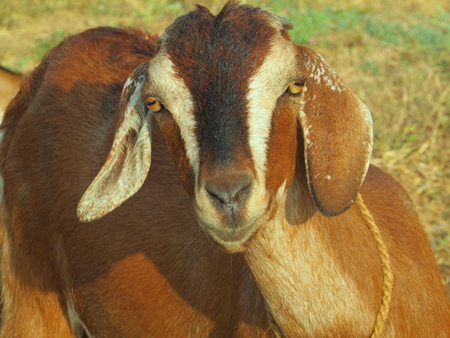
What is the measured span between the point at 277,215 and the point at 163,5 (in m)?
6.88

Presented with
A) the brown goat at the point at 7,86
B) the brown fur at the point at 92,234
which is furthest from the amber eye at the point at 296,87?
the brown goat at the point at 7,86

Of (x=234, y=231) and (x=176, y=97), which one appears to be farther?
(x=176, y=97)

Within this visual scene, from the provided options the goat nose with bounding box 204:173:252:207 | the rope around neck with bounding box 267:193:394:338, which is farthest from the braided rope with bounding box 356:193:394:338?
the goat nose with bounding box 204:173:252:207

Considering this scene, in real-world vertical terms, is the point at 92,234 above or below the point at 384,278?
below

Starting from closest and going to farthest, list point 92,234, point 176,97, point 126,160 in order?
point 176,97
point 126,160
point 92,234

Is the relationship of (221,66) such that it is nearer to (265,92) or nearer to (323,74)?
(265,92)

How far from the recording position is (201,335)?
359cm

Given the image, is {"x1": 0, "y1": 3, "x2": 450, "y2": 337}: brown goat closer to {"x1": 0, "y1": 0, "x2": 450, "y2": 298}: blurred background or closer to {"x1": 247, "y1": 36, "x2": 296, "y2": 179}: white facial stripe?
{"x1": 247, "y1": 36, "x2": 296, "y2": 179}: white facial stripe

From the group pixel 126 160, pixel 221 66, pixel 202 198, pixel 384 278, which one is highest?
pixel 221 66

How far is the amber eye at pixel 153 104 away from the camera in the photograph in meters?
2.93

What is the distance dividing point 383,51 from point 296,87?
5.03 metres

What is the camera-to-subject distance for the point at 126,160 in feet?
10.8

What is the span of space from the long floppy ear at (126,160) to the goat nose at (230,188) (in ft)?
2.14

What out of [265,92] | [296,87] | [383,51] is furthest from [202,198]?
[383,51]
